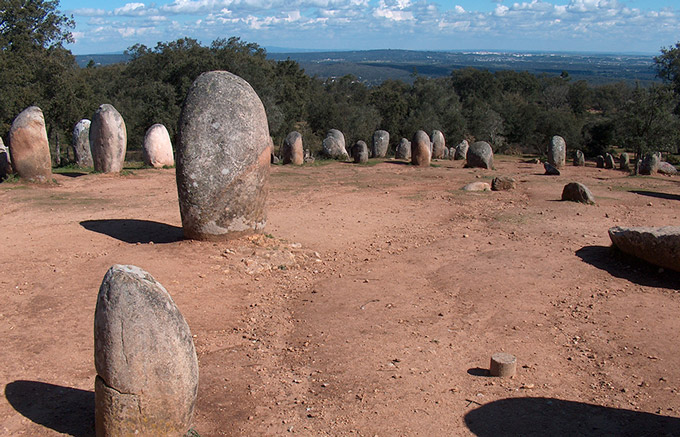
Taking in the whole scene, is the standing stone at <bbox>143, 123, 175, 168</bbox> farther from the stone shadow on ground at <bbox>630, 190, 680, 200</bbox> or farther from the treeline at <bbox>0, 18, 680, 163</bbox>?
the stone shadow on ground at <bbox>630, 190, 680, 200</bbox>

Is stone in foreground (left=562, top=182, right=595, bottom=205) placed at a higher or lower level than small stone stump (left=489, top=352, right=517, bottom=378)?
higher

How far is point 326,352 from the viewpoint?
6.57 metres

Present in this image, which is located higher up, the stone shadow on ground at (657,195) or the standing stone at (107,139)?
the standing stone at (107,139)

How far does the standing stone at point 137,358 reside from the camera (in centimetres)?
442

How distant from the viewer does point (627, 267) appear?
9516 millimetres

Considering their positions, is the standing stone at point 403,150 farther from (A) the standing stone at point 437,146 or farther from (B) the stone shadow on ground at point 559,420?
(B) the stone shadow on ground at point 559,420

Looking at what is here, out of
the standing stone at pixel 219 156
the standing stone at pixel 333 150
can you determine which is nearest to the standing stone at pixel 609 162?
the standing stone at pixel 333 150

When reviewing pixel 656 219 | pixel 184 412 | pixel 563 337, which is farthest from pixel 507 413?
pixel 656 219

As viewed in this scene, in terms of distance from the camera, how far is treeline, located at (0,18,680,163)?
995 inches

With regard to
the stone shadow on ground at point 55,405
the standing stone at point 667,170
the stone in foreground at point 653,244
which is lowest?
the standing stone at point 667,170

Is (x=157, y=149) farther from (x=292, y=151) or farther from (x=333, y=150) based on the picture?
(x=333, y=150)

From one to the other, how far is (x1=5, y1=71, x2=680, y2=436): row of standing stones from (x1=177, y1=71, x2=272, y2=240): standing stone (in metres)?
0.02

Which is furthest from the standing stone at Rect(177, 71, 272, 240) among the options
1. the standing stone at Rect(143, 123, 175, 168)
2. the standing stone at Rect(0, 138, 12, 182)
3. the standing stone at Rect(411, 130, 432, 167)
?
the standing stone at Rect(411, 130, 432, 167)

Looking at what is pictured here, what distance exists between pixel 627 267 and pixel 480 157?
43.2ft
